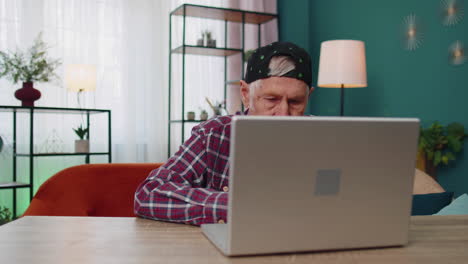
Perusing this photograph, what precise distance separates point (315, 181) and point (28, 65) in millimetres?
3359

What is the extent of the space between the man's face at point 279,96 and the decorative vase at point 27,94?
252 centimetres

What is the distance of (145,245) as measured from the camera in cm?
75

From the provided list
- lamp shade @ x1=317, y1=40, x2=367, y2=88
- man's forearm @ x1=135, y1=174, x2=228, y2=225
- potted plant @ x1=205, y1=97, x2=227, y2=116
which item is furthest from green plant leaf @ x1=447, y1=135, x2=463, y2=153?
man's forearm @ x1=135, y1=174, x2=228, y2=225

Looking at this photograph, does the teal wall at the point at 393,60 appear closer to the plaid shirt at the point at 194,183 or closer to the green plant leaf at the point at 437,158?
the green plant leaf at the point at 437,158

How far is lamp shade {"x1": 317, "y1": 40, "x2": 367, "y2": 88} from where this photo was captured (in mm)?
3170

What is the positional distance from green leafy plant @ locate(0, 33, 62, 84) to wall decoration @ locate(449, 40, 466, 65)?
9.32 ft

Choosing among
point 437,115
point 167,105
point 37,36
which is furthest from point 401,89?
point 37,36

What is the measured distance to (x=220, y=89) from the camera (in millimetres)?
4402

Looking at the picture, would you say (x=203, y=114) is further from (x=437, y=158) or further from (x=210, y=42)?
(x=437, y=158)

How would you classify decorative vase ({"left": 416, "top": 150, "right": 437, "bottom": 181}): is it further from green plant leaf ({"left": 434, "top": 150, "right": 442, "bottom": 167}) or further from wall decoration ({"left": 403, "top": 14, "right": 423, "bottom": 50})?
wall decoration ({"left": 403, "top": 14, "right": 423, "bottom": 50})

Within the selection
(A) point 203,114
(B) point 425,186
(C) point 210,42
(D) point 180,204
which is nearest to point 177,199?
(D) point 180,204

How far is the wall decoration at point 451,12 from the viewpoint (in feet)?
9.91

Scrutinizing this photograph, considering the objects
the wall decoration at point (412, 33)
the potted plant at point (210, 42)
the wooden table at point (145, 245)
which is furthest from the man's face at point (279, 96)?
the potted plant at point (210, 42)

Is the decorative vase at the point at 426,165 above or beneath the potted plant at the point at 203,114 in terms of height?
beneath
